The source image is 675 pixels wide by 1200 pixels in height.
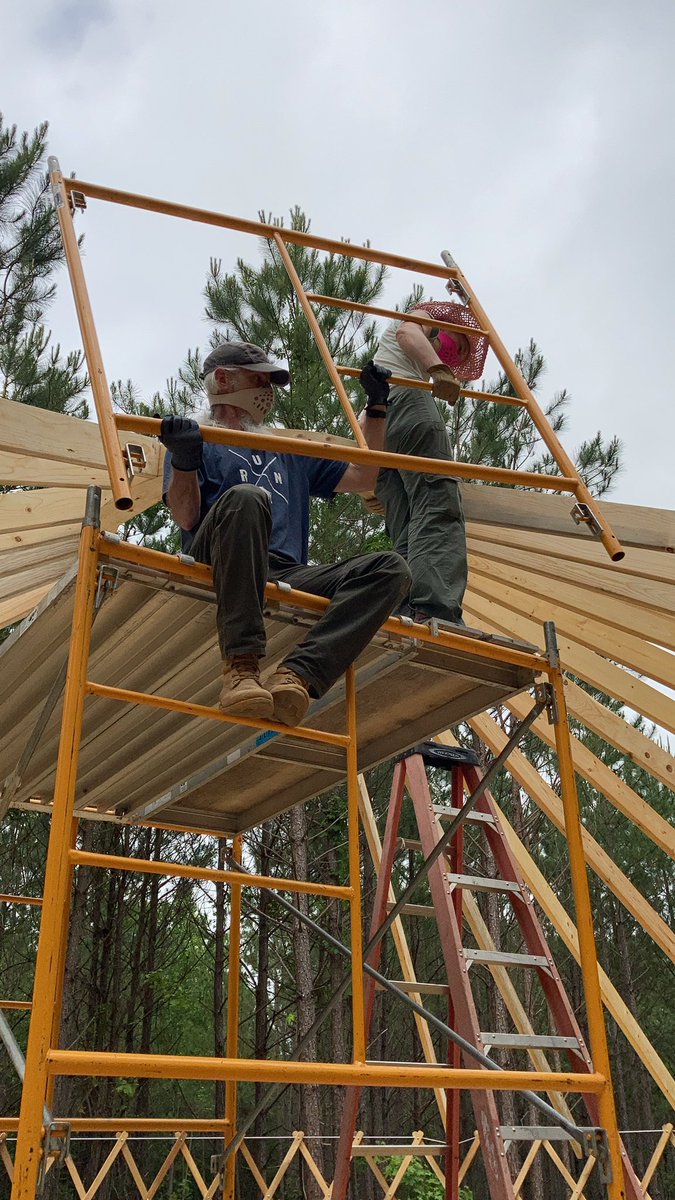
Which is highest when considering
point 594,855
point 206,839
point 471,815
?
point 206,839

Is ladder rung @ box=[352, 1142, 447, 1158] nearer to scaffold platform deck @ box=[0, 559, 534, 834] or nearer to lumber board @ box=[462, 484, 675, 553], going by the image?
scaffold platform deck @ box=[0, 559, 534, 834]

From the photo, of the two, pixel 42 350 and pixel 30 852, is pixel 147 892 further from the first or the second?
pixel 42 350

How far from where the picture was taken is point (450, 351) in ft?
16.4

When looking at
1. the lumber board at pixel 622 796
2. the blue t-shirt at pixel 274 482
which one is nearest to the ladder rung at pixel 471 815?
the blue t-shirt at pixel 274 482

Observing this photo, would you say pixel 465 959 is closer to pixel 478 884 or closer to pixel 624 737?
pixel 478 884

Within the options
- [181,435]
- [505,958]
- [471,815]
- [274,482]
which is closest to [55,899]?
[181,435]

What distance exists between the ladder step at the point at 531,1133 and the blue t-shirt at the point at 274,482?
262cm

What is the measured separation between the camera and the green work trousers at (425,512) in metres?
4.63

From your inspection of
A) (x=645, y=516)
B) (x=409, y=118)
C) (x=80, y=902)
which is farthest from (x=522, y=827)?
(x=645, y=516)

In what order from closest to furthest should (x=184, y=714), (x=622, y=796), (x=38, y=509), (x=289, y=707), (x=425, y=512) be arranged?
1. (x=289, y=707)
2. (x=184, y=714)
3. (x=425, y=512)
4. (x=38, y=509)
5. (x=622, y=796)

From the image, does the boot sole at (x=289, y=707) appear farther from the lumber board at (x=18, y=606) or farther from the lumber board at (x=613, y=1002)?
the lumber board at (x=613, y=1002)

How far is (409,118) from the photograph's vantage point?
30.7 ft

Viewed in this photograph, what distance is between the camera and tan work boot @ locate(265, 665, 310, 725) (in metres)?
3.21

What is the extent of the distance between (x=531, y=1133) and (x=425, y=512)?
287cm
